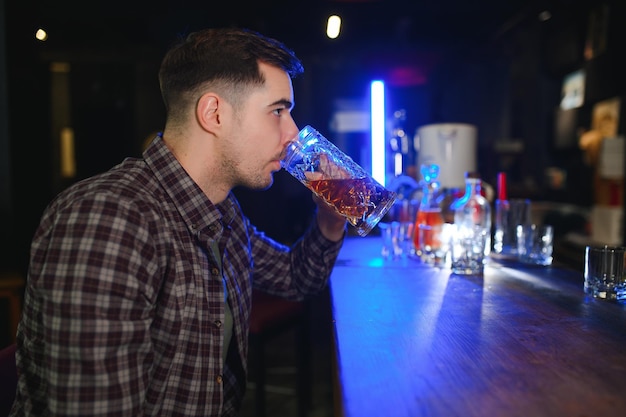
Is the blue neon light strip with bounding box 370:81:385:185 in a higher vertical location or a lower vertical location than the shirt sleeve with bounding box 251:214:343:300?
higher

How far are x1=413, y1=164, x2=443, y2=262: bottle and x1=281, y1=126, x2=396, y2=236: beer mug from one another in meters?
0.58

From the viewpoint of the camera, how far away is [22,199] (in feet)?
10.5

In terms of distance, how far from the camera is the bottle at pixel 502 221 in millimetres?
2021

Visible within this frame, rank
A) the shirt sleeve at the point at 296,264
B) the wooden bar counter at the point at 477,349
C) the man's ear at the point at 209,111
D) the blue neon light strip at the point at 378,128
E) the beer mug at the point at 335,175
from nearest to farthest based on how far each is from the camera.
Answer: the wooden bar counter at the point at 477,349 → the man's ear at the point at 209,111 → the beer mug at the point at 335,175 → the shirt sleeve at the point at 296,264 → the blue neon light strip at the point at 378,128

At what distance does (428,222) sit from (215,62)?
104 centimetres

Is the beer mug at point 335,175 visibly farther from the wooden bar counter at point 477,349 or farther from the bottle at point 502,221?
the bottle at point 502,221

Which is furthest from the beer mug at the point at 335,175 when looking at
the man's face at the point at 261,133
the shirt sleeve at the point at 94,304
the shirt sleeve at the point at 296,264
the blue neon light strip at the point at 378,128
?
the blue neon light strip at the point at 378,128

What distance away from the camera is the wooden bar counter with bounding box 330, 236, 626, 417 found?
0.72 meters

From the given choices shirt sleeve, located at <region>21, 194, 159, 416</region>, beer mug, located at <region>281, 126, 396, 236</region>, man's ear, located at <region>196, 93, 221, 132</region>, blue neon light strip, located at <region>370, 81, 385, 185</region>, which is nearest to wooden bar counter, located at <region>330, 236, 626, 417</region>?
beer mug, located at <region>281, 126, 396, 236</region>

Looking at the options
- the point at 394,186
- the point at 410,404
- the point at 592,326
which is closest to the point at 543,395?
the point at 410,404

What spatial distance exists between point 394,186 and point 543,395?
1.65 meters

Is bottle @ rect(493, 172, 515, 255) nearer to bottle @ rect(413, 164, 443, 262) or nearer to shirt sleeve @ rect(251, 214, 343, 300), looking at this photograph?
bottle @ rect(413, 164, 443, 262)

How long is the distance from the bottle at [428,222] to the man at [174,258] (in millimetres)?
481

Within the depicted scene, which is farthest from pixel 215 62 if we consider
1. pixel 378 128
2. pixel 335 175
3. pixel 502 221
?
pixel 378 128
